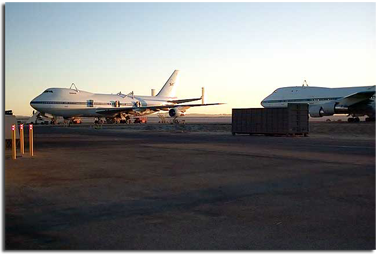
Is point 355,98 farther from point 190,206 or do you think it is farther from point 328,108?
point 190,206

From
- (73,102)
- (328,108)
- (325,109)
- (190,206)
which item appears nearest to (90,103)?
(73,102)

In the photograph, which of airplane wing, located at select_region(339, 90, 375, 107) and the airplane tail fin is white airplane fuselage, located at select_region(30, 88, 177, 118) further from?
airplane wing, located at select_region(339, 90, 375, 107)

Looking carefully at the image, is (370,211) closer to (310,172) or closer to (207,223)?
(207,223)

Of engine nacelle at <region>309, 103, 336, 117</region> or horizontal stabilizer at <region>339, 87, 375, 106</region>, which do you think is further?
engine nacelle at <region>309, 103, 336, 117</region>

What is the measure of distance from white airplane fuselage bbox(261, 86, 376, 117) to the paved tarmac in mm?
29802

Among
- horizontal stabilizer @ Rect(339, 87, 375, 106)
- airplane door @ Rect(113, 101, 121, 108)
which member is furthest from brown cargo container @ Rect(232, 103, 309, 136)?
airplane door @ Rect(113, 101, 121, 108)

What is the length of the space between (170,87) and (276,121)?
4069 centimetres

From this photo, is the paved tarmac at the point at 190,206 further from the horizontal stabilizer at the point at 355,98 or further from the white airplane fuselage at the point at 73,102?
the white airplane fuselage at the point at 73,102

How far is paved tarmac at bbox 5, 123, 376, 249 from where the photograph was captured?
449cm

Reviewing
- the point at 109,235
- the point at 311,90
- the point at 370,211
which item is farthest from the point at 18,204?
the point at 311,90

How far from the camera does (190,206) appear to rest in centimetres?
614

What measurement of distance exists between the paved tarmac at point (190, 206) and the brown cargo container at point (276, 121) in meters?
15.5

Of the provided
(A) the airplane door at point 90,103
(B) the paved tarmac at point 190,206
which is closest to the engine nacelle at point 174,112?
(A) the airplane door at point 90,103
